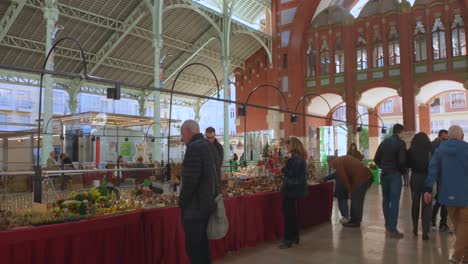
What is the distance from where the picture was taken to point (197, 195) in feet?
9.27

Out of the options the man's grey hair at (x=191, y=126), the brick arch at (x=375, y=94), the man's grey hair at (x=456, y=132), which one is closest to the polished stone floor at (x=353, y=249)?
the man's grey hair at (x=456, y=132)

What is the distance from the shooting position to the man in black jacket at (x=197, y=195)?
110 inches

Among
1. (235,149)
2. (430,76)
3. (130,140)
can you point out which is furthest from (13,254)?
(235,149)

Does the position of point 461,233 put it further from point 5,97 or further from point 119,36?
point 5,97

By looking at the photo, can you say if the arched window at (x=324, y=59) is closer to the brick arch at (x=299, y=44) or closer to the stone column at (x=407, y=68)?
the brick arch at (x=299, y=44)

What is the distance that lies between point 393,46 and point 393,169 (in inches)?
555

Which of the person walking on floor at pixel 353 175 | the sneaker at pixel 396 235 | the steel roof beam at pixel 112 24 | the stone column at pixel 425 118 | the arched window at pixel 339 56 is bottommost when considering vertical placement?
the sneaker at pixel 396 235

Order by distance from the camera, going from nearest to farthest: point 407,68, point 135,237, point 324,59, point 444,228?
point 135,237, point 444,228, point 407,68, point 324,59

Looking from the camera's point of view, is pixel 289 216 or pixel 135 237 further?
pixel 289 216

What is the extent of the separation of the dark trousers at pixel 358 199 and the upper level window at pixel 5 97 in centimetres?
2548

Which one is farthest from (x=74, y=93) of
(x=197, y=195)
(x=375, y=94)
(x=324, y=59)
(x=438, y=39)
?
(x=197, y=195)

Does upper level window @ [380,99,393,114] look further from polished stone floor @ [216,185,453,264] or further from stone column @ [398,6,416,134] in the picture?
polished stone floor @ [216,185,453,264]

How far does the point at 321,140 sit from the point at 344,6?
700cm

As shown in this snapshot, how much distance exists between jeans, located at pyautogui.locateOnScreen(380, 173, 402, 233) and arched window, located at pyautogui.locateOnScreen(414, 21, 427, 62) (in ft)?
44.7
